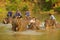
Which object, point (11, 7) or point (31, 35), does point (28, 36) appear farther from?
point (11, 7)

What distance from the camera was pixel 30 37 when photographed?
20766 millimetres

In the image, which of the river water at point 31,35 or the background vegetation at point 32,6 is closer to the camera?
the river water at point 31,35

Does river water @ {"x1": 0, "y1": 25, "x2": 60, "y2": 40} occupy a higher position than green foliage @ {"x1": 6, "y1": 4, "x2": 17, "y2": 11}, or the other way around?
green foliage @ {"x1": 6, "y1": 4, "x2": 17, "y2": 11}

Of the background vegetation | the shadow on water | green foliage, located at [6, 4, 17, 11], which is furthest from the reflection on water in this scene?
green foliage, located at [6, 4, 17, 11]

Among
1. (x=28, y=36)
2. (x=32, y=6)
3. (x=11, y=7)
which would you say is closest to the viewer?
(x=28, y=36)

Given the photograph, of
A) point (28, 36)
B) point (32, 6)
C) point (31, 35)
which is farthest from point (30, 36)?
point (32, 6)

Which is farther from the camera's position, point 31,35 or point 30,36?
point 31,35

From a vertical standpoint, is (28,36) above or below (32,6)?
below

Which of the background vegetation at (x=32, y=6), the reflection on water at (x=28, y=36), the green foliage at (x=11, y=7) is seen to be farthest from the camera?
the background vegetation at (x=32, y=6)

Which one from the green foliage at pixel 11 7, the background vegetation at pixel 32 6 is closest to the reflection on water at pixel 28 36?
the background vegetation at pixel 32 6

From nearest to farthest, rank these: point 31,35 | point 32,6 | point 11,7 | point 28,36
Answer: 1. point 28,36
2. point 31,35
3. point 11,7
4. point 32,6

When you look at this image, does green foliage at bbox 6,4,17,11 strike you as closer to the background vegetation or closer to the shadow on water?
the background vegetation

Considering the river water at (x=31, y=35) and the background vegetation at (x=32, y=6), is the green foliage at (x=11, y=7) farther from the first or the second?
the river water at (x=31, y=35)

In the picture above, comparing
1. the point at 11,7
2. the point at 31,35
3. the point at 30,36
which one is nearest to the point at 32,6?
the point at 11,7
